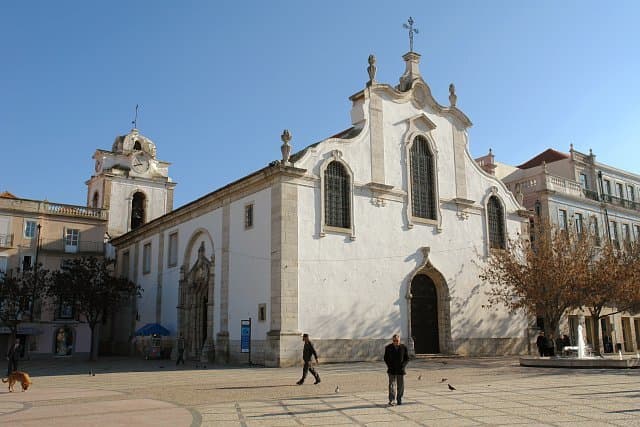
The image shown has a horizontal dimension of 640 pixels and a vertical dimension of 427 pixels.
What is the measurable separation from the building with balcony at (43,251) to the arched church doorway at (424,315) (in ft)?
79.3

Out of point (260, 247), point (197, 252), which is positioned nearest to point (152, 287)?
point (197, 252)

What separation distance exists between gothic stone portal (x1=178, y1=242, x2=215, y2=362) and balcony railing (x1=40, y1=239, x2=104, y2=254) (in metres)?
13.7

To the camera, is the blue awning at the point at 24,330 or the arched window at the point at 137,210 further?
the arched window at the point at 137,210

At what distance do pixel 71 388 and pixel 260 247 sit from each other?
1100 centimetres

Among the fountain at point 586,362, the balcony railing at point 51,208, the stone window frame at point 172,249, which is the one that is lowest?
the fountain at point 586,362

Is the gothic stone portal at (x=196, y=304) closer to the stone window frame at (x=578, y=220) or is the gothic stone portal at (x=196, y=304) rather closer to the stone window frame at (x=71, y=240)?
the stone window frame at (x=71, y=240)

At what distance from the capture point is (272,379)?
19016 mm

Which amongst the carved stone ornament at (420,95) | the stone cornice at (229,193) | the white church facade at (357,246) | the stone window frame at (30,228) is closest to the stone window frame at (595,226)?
the white church facade at (357,246)

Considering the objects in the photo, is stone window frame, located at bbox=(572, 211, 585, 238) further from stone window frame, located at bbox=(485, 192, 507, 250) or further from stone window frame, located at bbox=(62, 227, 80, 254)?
stone window frame, located at bbox=(62, 227, 80, 254)

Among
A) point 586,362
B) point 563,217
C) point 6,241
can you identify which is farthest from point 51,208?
point 586,362

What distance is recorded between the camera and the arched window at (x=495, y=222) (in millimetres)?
33844

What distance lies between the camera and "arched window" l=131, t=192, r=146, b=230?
48219mm

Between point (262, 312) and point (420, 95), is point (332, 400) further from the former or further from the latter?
→ point (420, 95)

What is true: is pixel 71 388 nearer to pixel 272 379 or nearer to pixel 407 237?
pixel 272 379
